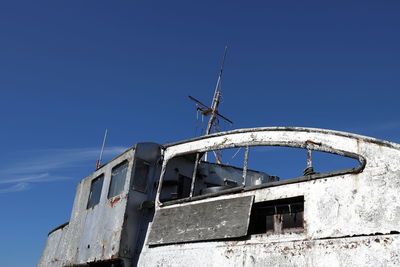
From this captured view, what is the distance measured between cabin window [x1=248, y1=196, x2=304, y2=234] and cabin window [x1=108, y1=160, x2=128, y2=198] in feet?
14.2

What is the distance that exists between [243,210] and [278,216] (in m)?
0.79

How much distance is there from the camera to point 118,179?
39.3 ft

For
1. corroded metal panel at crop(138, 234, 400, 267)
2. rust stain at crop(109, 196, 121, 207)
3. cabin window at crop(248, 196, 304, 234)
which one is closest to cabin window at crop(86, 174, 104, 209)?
rust stain at crop(109, 196, 121, 207)

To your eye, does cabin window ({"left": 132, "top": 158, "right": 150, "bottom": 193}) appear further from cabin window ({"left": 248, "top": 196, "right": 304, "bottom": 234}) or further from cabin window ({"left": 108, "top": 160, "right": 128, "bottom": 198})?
cabin window ({"left": 248, "top": 196, "right": 304, "bottom": 234})

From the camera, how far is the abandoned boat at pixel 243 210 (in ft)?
23.1

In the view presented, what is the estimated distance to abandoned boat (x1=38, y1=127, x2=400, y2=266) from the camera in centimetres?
704

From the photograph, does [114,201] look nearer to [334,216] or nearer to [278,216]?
[278,216]

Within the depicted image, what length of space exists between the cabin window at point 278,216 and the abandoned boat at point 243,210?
0.02 m

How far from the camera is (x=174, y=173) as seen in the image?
1208 centimetres

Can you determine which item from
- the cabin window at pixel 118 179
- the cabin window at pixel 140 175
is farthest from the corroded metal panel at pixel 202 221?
the cabin window at pixel 118 179

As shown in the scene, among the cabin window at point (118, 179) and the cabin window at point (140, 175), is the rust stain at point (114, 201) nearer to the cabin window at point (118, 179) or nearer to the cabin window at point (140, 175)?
the cabin window at point (118, 179)

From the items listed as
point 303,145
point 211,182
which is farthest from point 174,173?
point 303,145

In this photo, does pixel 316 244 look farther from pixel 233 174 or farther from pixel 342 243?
pixel 233 174

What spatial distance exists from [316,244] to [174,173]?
18.3 ft
